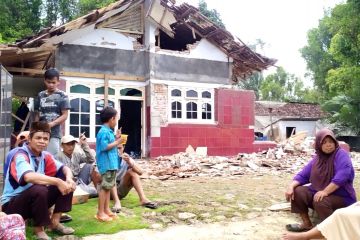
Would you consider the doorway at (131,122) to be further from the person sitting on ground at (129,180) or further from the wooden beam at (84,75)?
the person sitting on ground at (129,180)

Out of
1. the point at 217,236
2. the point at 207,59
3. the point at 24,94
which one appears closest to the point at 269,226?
the point at 217,236

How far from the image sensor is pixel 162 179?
8602 millimetres

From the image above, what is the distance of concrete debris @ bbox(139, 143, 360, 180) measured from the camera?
9516mm

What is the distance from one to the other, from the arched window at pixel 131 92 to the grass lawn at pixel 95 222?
7.78 meters

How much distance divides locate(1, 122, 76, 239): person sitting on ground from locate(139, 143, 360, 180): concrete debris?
188 inches

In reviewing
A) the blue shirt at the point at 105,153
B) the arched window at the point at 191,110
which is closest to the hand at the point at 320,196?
A: the blue shirt at the point at 105,153

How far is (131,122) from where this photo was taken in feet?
48.7

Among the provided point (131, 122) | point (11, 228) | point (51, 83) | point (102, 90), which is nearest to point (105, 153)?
point (51, 83)

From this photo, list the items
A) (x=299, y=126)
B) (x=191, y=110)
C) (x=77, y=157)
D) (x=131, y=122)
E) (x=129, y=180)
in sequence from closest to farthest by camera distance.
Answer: (x=129, y=180) → (x=77, y=157) → (x=191, y=110) → (x=131, y=122) → (x=299, y=126)

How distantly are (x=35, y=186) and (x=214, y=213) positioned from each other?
251 centimetres

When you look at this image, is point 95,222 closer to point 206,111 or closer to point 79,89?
point 79,89

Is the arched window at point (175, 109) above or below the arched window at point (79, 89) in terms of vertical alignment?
below

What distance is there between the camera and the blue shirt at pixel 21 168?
359 centimetres

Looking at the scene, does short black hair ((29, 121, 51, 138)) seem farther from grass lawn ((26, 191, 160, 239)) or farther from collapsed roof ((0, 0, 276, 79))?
collapsed roof ((0, 0, 276, 79))
